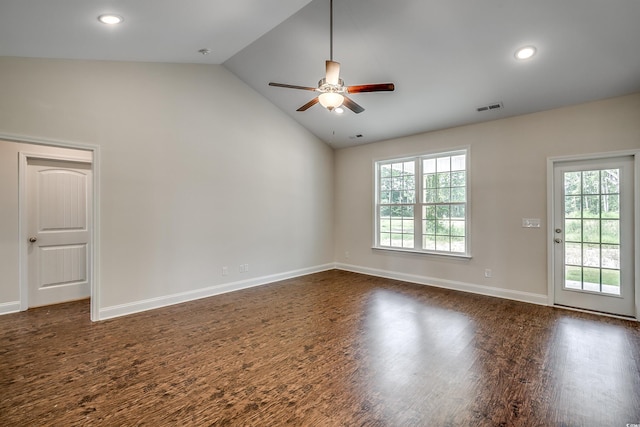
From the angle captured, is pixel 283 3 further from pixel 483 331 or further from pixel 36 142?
pixel 483 331

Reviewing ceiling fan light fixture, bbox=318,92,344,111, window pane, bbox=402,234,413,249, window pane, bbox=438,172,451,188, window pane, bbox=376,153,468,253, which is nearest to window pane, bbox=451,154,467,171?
window pane, bbox=376,153,468,253

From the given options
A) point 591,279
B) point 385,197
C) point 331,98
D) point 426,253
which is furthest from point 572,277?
point 331,98

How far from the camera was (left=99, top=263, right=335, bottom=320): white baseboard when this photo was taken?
379 cm

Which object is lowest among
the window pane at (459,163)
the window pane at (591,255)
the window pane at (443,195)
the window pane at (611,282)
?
the window pane at (611,282)

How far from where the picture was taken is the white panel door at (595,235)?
12.4 feet

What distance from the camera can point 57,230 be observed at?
443cm

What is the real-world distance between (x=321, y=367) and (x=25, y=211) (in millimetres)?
4366

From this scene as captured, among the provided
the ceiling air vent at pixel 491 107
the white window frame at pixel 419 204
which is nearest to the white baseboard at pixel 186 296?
the white window frame at pixel 419 204

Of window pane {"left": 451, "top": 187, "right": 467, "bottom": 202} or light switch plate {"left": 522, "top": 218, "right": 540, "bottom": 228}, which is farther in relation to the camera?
window pane {"left": 451, "top": 187, "right": 467, "bottom": 202}

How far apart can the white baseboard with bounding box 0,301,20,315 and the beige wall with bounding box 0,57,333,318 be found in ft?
0.16

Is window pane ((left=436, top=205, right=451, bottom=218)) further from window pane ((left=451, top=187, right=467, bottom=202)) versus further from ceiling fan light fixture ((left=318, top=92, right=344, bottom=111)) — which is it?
ceiling fan light fixture ((left=318, top=92, right=344, bottom=111))

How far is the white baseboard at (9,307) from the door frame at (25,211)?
4 cm

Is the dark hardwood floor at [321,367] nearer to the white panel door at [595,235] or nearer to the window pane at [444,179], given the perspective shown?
the white panel door at [595,235]

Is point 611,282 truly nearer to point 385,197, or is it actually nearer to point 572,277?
point 572,277
